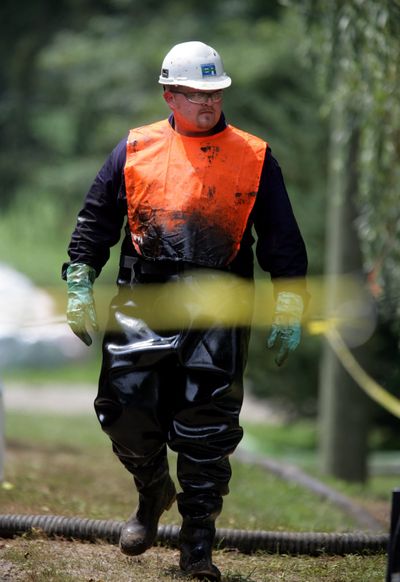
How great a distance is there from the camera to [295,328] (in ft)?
17.4

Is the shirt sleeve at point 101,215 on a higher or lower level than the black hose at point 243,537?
higher

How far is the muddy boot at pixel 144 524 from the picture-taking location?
5.46 metres

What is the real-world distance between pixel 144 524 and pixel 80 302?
0.95 meters

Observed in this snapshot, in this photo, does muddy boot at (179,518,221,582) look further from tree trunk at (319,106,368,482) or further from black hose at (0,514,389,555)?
tree trunk at (319,106,368,482)

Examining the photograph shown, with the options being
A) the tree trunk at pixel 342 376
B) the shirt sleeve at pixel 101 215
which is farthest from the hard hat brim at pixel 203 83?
the tree trunk at pixel 342 376

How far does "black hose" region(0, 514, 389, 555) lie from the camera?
599 cm

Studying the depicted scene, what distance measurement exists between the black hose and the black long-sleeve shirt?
4.11ft

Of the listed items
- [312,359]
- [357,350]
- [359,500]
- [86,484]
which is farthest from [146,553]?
[312,359]

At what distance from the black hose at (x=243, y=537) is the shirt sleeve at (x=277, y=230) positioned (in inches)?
51.1

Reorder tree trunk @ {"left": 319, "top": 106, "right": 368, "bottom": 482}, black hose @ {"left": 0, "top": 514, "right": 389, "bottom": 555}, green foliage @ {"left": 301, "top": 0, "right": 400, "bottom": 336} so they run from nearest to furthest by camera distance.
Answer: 1. black hose @ {"left": 0, "top": 514, "right": 389, "bottom": 555}
2. green foliage @ {"left": 301, "top": 0, "right": 400, "bottom": 336}
3. tree trunk @ {"left": 319, "top": 106, "right": 368, "bottom": 482}

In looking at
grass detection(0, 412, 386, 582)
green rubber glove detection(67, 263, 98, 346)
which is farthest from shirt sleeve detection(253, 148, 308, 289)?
grass detection(0, 412, 386, 582)

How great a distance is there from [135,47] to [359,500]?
403 inches

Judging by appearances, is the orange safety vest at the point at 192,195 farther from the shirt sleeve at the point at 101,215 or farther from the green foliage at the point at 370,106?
the green foliage at the point at 370,106

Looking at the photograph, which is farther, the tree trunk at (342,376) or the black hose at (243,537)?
the tree trunk at (342,376)
